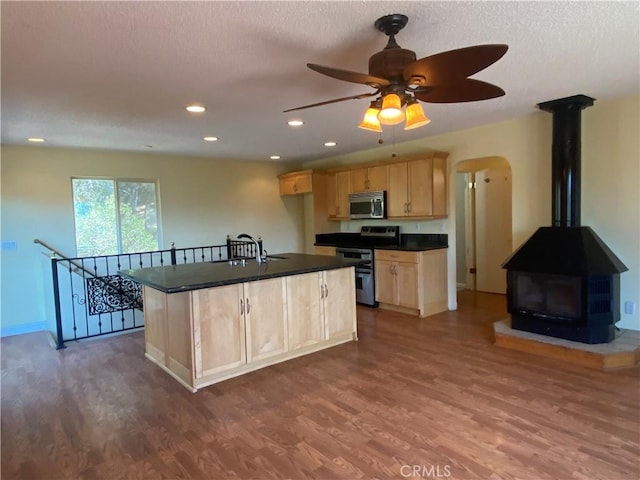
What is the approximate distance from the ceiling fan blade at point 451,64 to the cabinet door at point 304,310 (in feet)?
7.27

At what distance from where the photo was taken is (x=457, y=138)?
5.04 meters

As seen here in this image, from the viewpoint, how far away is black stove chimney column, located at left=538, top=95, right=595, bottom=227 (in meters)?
3.67

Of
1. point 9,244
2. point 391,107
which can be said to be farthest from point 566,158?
point 9,244

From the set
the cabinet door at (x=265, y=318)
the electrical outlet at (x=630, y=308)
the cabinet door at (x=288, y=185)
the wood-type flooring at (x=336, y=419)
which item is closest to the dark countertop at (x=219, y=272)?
the cabinet door at (x=265, y=318)

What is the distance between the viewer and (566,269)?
3502 mm

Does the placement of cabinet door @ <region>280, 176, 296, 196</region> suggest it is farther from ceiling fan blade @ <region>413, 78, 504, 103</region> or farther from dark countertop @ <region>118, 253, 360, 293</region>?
ceiling fan blade @ <region>413, 78, 504, 103</region>

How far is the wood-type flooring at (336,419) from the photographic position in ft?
6.95

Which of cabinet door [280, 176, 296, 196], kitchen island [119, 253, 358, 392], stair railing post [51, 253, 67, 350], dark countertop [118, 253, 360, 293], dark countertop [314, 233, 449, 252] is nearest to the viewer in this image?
dark countertop [118, 253, 360, 293]

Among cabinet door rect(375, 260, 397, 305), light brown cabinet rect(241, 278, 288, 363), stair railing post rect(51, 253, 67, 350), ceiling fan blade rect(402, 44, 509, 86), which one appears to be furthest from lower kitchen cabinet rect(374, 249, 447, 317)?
stair railing post rect(51, 253, 67, 350)

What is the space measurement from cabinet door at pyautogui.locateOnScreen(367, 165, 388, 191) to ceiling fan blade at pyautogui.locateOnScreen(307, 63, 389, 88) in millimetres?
3670

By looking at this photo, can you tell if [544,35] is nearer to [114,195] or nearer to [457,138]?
[457,138]

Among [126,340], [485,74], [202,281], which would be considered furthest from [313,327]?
[485,74]

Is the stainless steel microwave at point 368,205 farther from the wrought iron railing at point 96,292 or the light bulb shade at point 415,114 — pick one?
the light bulb shade at point 415,114

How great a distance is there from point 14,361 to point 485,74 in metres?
5.06
